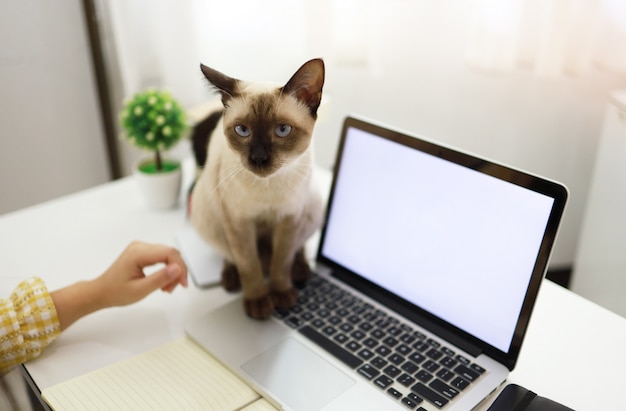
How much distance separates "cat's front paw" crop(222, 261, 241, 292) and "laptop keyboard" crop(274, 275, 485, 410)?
0.12 m

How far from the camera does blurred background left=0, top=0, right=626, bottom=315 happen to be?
53.5 inches

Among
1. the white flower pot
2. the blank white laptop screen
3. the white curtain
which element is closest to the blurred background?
the white curtain

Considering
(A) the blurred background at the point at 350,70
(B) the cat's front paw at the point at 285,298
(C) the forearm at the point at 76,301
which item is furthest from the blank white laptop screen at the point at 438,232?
(A) the blurred background at the point at 350,70

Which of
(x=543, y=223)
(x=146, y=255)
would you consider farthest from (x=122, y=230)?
(x=543, y=223)

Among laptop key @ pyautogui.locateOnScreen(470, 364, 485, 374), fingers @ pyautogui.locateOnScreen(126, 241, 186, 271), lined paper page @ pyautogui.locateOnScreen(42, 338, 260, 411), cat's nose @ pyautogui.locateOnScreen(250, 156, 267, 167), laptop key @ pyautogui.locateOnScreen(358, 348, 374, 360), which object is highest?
cat's nose @ pyautogui.locateOnScreen(250, 156, 267, 167)

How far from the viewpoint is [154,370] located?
768 millimetres

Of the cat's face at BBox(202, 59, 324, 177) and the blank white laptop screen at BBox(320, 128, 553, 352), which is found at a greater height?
the cat's face at BBox(202, 59, 324, 177)

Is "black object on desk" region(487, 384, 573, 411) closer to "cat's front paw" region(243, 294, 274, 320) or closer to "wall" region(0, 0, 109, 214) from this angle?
"cat's front paw" region(243, 294, 274, 320)

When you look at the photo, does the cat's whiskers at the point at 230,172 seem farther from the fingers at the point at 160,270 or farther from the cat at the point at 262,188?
the fingers at the point at 160,270

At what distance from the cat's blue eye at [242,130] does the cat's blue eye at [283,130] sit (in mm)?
43

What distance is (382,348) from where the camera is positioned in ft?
2.57

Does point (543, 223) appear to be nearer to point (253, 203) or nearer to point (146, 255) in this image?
point (253, 203)

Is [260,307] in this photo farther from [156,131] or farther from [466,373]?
[156,131]

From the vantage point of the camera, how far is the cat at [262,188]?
76 centimetres
